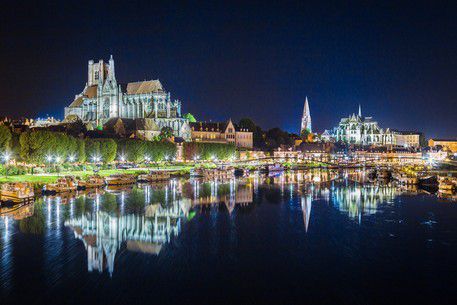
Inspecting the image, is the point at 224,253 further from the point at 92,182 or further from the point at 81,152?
the point at 81,152

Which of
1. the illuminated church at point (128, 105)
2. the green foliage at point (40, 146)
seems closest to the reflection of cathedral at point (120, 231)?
the green foliage at point (40, 146)

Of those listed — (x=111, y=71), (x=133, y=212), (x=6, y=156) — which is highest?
(x=111, y=71)

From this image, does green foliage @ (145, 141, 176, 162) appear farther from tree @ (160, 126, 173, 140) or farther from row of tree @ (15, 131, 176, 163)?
tree @ (160, 126, 173, 140)

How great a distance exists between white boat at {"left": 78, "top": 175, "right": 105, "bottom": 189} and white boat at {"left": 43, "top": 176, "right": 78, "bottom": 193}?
1.30 meters

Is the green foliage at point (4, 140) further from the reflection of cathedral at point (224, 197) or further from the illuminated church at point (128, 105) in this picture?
the illuminated church at point (128, 105)

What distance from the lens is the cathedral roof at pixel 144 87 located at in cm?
13388

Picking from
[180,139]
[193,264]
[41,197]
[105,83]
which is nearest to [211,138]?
[180,139]

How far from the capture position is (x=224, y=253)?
22938mm

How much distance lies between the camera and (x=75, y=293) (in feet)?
55.7

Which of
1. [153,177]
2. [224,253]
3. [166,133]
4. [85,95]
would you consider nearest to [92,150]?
[153,177]

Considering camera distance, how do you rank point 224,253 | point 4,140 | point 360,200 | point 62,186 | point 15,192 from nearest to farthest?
point 224,253 → point 15,192 → point 360,200 → point 62,186 → point 4,140

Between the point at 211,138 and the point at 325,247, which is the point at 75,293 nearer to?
the point at 325,247

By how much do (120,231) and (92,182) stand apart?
25490 millimetres

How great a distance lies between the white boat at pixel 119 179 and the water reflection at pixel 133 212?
11.5 feet
